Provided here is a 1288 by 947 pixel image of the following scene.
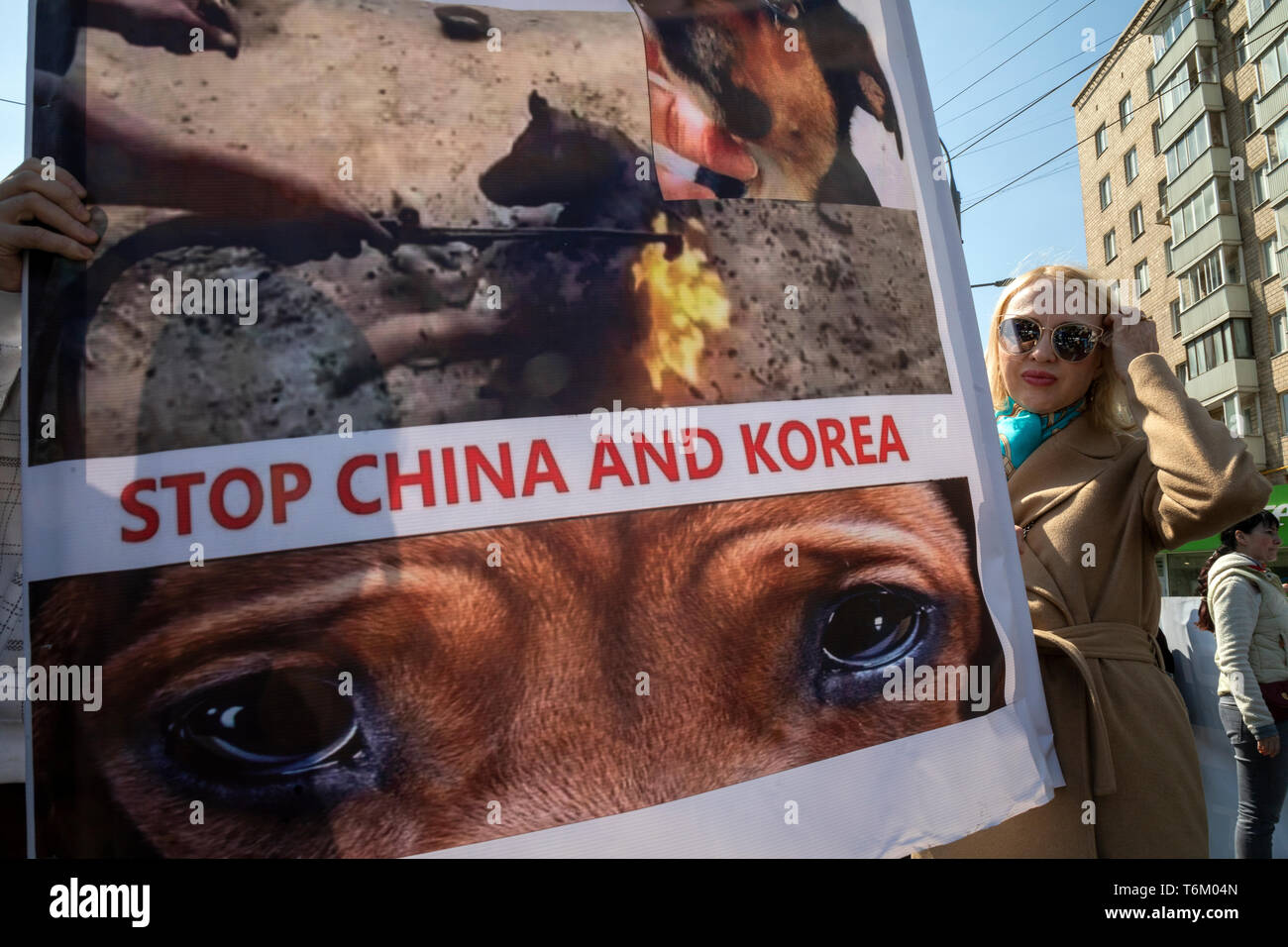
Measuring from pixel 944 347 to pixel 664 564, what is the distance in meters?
0.60

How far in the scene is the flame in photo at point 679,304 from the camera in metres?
1.26

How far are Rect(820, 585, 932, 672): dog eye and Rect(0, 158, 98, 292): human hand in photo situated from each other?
1.07m

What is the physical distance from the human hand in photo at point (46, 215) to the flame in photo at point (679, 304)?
2.24ft

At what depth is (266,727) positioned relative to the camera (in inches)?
41.8

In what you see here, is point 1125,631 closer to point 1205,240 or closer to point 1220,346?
point 1220,346

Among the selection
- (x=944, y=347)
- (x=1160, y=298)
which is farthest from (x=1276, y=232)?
(x=944, y=347)

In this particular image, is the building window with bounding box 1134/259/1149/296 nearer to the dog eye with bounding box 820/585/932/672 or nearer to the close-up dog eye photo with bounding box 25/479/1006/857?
the dog eye with bounding box 820/585/932/672

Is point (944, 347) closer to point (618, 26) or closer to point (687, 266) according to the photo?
point (687, 266)

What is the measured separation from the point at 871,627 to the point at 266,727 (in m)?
0.80

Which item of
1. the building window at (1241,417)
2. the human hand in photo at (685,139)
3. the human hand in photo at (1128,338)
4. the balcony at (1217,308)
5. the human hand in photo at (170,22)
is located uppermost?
the balcony at (1217,308)

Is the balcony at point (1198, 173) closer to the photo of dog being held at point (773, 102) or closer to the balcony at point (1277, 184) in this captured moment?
the balcony at point (1277, 184)

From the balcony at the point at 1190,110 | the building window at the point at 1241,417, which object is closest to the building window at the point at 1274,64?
the balcony at the point at 1190,110

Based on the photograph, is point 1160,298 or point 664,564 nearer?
point 664,564

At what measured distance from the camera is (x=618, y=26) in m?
1.35
